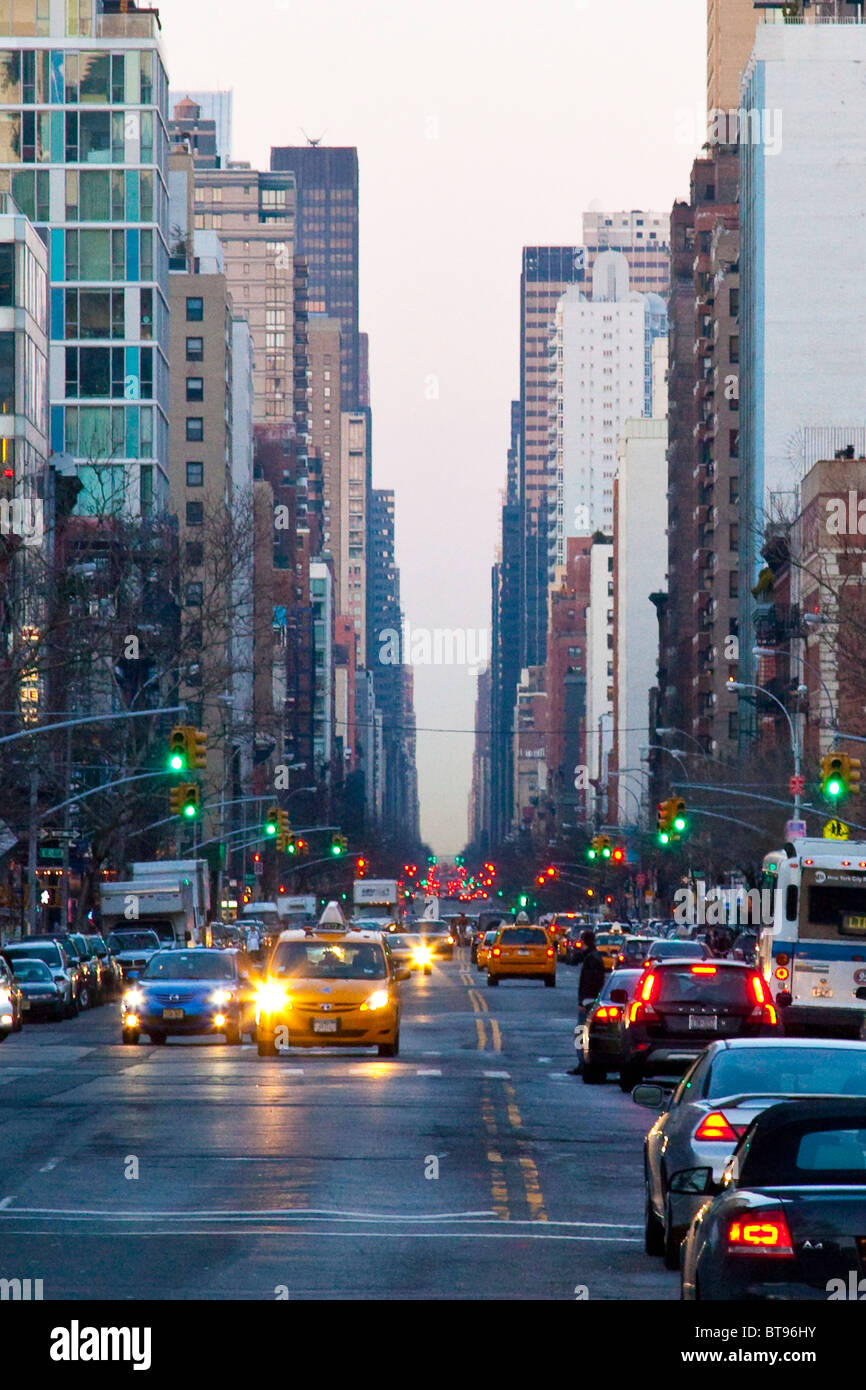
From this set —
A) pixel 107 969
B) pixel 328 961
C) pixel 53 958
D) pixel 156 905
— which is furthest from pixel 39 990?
pixel 156 905

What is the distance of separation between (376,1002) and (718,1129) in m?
20.6

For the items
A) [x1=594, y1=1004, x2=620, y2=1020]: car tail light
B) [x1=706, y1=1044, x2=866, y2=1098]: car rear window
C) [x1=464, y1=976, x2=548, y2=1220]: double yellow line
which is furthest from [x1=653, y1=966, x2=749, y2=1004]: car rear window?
[x1=706, y1=1044, x2=866, y2=1098]: car rear window

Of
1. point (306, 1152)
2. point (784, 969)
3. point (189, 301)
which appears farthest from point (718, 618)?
point (306, 1152)

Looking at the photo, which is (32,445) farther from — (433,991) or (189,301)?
(189,301)

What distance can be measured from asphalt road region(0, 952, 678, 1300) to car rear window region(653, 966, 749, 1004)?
1314 millimetres

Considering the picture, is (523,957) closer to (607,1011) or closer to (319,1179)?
(607,1011)

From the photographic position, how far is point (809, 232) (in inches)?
4749

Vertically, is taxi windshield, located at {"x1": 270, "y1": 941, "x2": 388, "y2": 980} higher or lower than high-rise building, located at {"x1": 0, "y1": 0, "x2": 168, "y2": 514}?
lower

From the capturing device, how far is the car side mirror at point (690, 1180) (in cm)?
1323

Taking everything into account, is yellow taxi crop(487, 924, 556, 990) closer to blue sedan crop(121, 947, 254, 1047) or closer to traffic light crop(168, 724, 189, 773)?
traffic light crop(168, 724, 189, 773)

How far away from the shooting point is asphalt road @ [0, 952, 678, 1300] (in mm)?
13508

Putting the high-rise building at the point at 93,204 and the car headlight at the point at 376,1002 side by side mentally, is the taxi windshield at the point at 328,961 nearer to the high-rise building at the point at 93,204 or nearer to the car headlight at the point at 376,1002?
the car headlight at the point at 376,1002

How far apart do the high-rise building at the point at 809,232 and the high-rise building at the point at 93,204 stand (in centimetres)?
3100

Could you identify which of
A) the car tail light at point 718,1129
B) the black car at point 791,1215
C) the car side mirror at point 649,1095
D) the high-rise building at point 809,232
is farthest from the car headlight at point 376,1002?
the high-rise building at point 809,232
